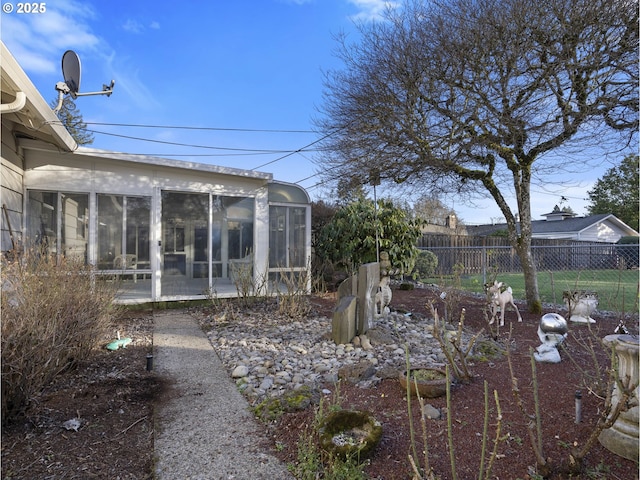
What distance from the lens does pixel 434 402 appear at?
295 centimetres

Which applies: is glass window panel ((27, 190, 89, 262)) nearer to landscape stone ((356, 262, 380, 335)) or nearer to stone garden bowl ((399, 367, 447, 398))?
landscape stone ((356, 262, 380, 335))

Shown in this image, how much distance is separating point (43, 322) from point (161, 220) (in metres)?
5.24

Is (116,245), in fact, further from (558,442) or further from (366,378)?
(558,442)

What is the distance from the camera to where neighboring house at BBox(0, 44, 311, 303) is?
261 inches

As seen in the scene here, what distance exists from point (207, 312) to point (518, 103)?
252 inches

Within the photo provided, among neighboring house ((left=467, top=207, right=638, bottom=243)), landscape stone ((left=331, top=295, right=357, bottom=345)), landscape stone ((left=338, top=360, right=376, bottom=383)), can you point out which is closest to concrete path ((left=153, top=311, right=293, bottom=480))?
landscape stone ((left=338, top=360, right=376, bottom=383))

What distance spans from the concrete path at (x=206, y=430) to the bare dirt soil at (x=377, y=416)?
4.4 inches

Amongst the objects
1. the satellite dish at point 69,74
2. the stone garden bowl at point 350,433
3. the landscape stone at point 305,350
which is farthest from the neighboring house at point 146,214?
the stone garden bowl at point 350,433

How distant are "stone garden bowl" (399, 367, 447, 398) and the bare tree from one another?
4.05 m

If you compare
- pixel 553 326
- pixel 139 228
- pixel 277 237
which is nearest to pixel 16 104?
pixel 139 228

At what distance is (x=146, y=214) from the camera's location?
7773 millimetres

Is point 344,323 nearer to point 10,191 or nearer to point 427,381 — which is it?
point 427,381

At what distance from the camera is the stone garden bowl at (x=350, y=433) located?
2171 millimetres

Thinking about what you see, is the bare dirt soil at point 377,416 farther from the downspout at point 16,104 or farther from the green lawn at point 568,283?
the green lawn at point 568,283
